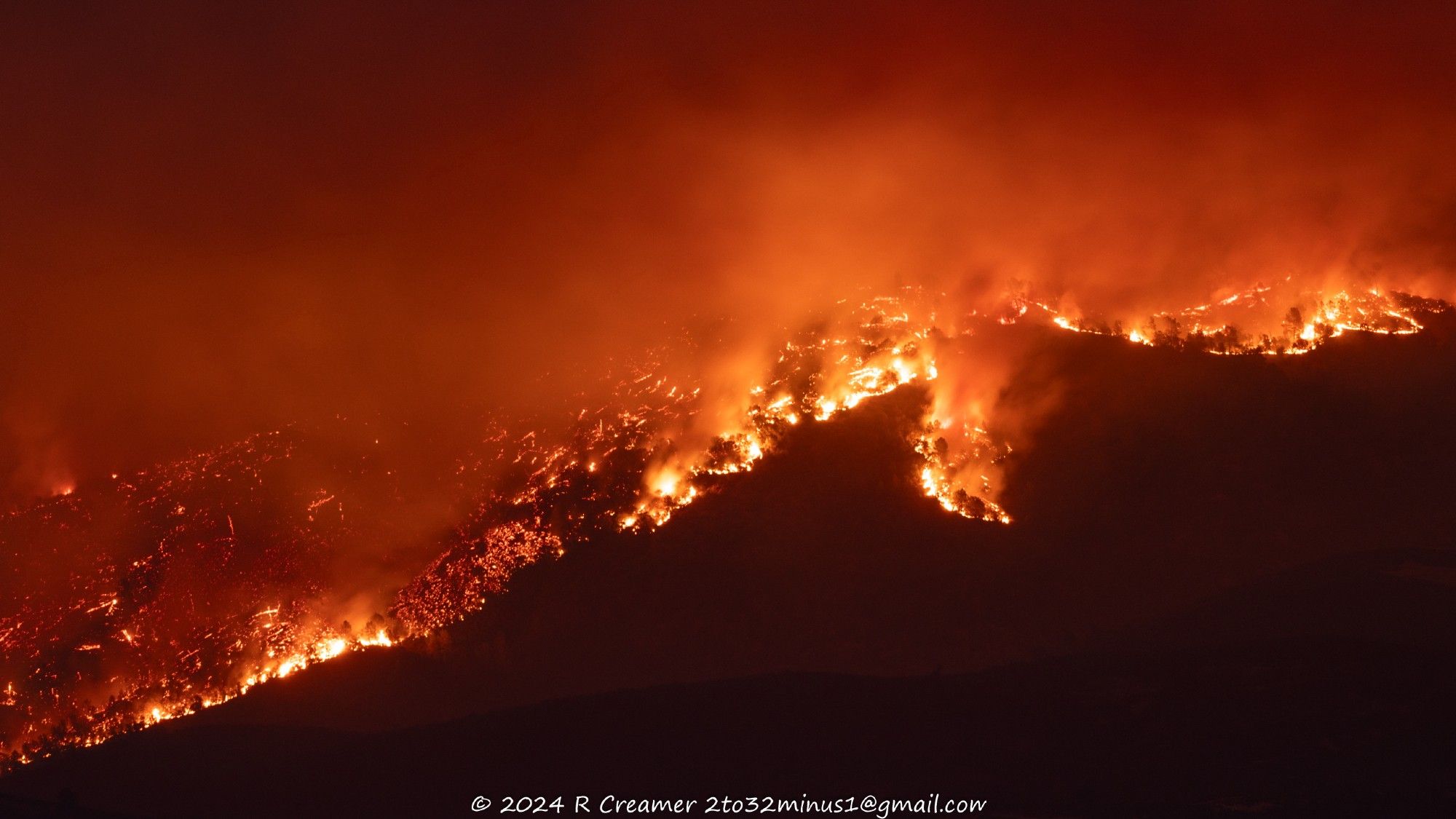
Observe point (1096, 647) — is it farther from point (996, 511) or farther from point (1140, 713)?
point (996, 511)

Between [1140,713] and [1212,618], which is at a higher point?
[1212,618]

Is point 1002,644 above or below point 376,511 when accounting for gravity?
below

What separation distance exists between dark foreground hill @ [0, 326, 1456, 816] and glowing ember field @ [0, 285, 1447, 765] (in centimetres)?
90

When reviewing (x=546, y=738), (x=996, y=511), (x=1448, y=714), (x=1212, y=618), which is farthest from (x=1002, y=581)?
(x=546, y=738)

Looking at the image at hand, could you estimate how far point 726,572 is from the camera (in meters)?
23.4

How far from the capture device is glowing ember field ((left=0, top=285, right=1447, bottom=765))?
24.0 metres

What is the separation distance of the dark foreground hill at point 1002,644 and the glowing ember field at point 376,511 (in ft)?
2.97

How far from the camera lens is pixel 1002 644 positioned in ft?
68.8

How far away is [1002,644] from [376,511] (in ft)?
55.8

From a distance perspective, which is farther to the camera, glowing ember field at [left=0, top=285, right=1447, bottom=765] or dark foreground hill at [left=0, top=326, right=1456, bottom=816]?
glowing ember field at [left=0, top=285, right=1447, bottom=765]

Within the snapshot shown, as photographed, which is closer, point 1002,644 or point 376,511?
point 1002,644

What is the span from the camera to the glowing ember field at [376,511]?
24.0m

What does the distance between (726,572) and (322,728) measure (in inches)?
356

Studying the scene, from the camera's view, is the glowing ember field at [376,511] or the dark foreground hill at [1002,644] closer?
the dark foreground hill at [1002,644]
